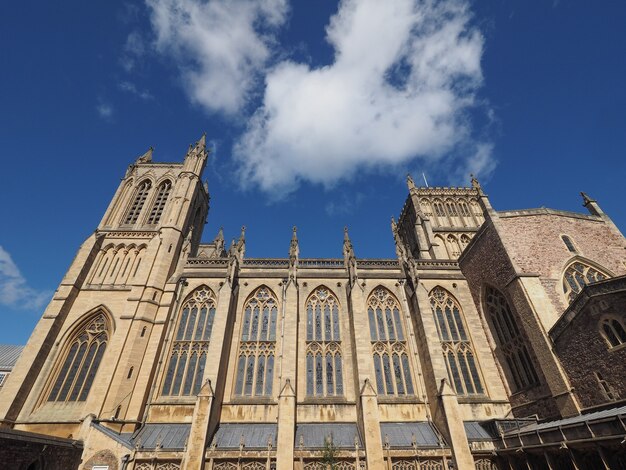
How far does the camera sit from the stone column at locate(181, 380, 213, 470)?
13.7m

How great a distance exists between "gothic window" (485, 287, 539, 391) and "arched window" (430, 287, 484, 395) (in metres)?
1.88

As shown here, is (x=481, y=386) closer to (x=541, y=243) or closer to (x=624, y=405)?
(x=624, y=405)

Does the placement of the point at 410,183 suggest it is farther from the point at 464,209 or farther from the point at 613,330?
the point at 613,330

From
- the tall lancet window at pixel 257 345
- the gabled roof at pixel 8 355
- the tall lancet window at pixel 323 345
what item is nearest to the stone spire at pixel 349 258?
the tall lancet window at pixel 323 345

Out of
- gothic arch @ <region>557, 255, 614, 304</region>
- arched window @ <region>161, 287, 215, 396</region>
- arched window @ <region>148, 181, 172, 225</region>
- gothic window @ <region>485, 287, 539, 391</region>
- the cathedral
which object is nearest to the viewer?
the cathedral

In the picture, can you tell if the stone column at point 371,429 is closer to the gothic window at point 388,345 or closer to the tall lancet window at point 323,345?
the gothic window at point 388,345

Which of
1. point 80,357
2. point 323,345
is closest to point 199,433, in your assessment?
point 323,345

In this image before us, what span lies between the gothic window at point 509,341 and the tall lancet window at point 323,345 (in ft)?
33.4

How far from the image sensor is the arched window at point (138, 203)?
2700 centimetres

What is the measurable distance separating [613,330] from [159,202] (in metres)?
31.9

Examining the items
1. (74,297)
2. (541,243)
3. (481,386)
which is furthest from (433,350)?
(74,297)

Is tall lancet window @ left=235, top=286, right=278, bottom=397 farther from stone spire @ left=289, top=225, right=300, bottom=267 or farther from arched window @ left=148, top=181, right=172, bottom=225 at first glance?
arched window @ left=148, top=181, right=172, bottom=225

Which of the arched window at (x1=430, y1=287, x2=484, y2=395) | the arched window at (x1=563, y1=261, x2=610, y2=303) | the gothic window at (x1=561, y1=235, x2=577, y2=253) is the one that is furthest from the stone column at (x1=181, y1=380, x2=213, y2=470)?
the gothic window at (x1=561, y1=235, x2=577, y2=253)

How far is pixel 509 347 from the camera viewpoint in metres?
18.1
